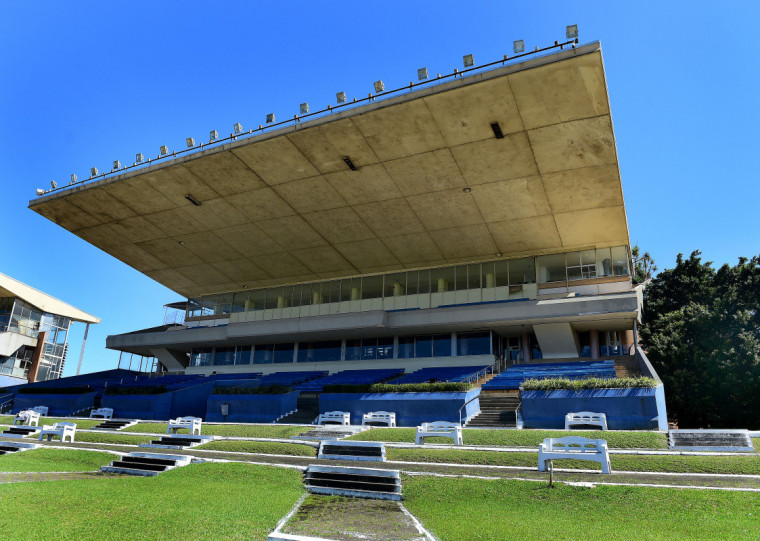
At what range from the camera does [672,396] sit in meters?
30.4

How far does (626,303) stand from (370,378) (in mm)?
13716

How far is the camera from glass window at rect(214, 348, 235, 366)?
42.9 metres

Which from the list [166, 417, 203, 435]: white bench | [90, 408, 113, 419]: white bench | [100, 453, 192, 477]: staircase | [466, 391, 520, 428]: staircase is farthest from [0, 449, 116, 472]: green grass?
[90, 408, 113, 419]: white bench

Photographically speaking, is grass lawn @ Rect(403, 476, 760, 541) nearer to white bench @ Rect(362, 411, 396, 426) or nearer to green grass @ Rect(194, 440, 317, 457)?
green grass @ Rect(194, 440, 317, 457)

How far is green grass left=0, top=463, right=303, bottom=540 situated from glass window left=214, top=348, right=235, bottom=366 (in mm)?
32320

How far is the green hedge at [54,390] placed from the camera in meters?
33.9

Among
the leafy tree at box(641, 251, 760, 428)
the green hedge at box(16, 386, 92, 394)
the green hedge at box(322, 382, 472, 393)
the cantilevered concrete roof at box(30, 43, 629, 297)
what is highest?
the cantilevered concrete roof at box(30, 43, 629, 297)

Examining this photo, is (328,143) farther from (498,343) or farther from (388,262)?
(498,343)

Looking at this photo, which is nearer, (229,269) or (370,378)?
(370,378)

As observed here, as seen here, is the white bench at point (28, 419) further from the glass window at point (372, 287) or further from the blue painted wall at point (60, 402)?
the glass window at point (372, 287)

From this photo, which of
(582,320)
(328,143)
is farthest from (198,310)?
(582,320)

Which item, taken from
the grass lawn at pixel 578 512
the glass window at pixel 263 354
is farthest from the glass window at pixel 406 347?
the grass lawn at pixel 578 512

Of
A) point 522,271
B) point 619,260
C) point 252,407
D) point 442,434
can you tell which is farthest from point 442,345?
point 442,434

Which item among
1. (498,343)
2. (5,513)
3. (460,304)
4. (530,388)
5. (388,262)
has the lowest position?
(5,513)
